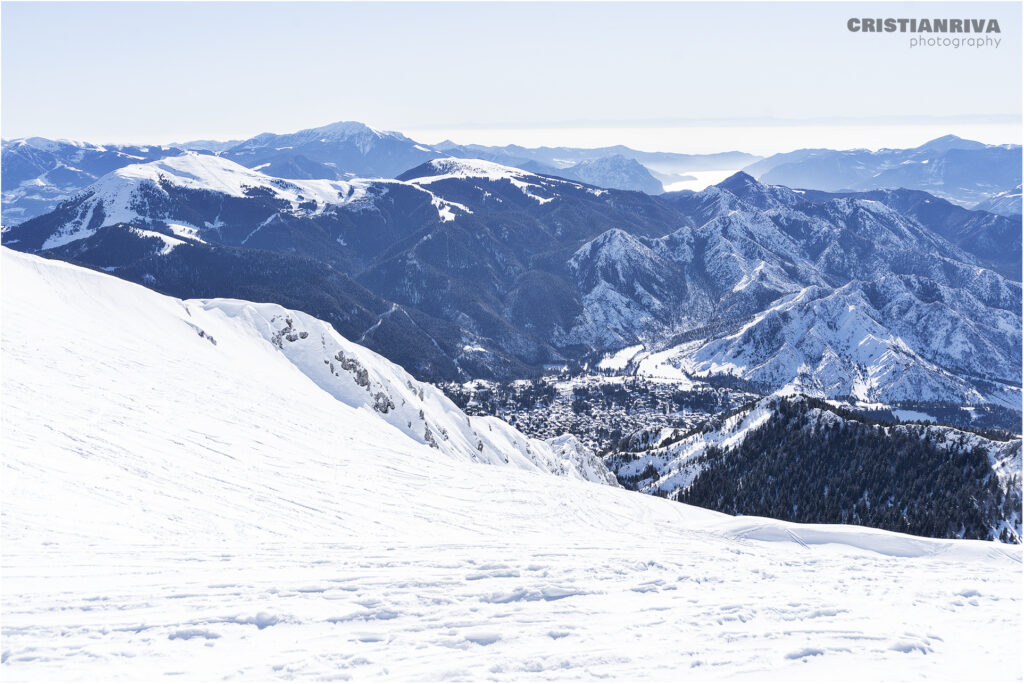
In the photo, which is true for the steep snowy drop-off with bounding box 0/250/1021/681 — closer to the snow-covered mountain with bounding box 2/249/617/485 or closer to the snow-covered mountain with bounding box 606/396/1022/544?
the snow-covered mountain with bounding box 2/249/617/485

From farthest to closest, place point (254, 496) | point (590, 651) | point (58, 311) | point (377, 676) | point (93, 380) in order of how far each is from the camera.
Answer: point (58, 311)
point (93, 380)
point (254, 496)
point (590, 651)
point (377, 676)

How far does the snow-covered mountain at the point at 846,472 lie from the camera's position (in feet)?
372

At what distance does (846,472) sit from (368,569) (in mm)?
140363

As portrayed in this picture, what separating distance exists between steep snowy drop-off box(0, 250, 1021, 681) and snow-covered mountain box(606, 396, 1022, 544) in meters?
94.2

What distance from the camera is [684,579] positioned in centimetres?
2714

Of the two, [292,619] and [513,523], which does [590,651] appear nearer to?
[292,619]

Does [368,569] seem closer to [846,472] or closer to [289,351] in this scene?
[289,351]

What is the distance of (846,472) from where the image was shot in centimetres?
13225

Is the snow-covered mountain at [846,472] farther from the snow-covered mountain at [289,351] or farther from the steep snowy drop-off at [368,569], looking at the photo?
the steep snowy drop-off at [368,569]

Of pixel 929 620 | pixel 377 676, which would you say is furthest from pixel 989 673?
pixel 377 676

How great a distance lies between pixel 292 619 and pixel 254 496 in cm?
1440

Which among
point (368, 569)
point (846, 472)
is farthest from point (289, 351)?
point (846, 472)

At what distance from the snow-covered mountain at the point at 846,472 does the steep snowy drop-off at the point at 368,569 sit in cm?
9417

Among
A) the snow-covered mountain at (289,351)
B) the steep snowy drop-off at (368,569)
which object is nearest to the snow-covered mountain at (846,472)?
the snow-covered mountain at (289,351)
